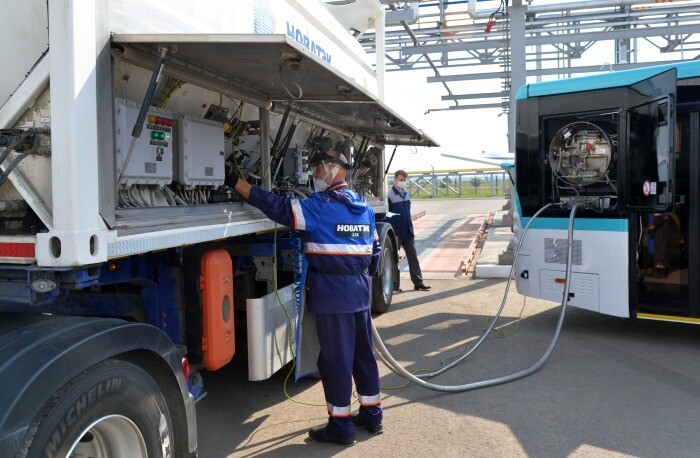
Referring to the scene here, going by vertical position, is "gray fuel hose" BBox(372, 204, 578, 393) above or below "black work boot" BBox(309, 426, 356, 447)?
above

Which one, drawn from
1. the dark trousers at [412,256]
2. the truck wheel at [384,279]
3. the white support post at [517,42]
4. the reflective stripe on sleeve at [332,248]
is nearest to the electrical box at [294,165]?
the reflective stripe on sleeve at [332,248]

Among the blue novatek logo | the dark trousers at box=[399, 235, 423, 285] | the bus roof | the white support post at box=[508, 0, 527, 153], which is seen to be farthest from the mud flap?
the white support post at box=[508, 0, 527, 153]

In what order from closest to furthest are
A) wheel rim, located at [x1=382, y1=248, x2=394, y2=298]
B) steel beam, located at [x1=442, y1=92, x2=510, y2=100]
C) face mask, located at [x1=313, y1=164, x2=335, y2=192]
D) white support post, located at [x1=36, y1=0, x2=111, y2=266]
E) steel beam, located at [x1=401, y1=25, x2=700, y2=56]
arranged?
white support post, located at [x1=36, y1=0, x2=111, y2=266], face mask, located at [x1=313, y1=164, x2=335, y2=192], wheel rim, located at [x1=382, y1=248, x2=394, y2=298], steel beam, located at [x1=401, y1=25, x2=700, y2=56], steel beam, located at [x1=442, y1=92, x2=510, y2=100]

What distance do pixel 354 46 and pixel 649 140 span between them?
3.42 metres

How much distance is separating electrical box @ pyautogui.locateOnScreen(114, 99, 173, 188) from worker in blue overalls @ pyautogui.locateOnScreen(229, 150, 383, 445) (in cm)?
64

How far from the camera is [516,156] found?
22.8ft

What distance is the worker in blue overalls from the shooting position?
12.9 ft

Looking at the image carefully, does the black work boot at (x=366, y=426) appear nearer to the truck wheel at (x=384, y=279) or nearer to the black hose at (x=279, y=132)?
the black hose at (x=279, y=132)

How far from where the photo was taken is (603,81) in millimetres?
6227

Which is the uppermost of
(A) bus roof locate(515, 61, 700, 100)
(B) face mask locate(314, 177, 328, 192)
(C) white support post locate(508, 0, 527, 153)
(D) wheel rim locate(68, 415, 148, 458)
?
(C) white support post locate(508, 0, 527, 153)

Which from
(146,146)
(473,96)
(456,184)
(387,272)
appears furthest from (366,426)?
(456,184)

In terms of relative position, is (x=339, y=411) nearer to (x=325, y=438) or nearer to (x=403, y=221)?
(x=325, y=438)

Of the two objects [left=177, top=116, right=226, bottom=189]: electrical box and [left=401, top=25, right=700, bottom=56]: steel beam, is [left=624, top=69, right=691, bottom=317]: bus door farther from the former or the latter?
[left=401, top=25, right=700, bottom=56]: steel beam

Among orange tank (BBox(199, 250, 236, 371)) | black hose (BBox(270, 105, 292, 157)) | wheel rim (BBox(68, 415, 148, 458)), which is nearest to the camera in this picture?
wheel rim (BBox(68, 415, 148, 458))
